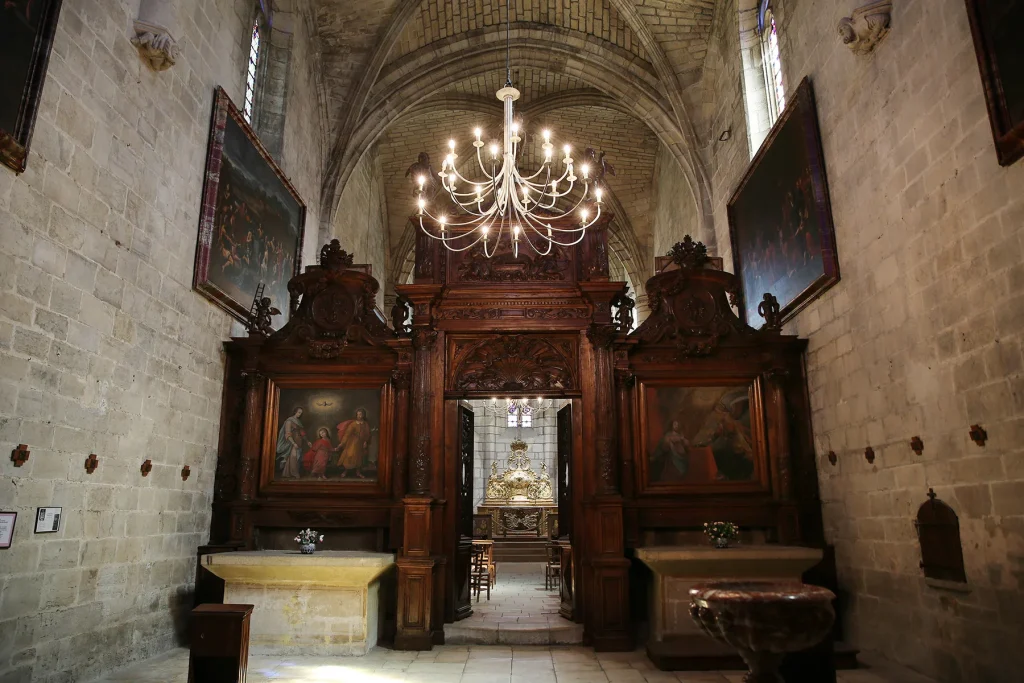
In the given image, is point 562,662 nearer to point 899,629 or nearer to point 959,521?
point 899,629

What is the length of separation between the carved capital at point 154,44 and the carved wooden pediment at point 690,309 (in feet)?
18.0

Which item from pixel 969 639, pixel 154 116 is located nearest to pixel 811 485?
pixel 969 639

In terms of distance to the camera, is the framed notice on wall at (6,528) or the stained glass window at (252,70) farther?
the stained glass window at (252,70)

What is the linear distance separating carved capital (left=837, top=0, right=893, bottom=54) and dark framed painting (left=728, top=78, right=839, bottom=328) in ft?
4.26

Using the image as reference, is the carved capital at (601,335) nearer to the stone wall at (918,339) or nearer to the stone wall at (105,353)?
the stone wall at (918,339)

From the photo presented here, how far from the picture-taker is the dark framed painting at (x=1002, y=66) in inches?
181

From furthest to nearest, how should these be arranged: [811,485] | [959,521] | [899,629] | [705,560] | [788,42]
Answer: [788,42] → [811,485] → [705,560] → [899,629] → [959,521]

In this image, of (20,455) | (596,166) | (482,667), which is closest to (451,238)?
(596,166)

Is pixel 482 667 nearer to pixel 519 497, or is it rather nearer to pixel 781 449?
pixel 781 449

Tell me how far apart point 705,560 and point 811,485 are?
5.93 feet

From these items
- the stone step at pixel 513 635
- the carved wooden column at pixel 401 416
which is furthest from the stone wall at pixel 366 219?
the stone step at pixel 513 635

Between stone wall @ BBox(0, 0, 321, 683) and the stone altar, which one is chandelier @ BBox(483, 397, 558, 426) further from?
the stone altar

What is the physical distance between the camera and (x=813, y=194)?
7.85 metres

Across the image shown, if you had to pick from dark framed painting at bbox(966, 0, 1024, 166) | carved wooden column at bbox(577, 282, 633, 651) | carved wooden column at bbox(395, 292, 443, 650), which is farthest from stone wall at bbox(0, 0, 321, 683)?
dark framed painting at bbox(966, 0, 1024, 166)
